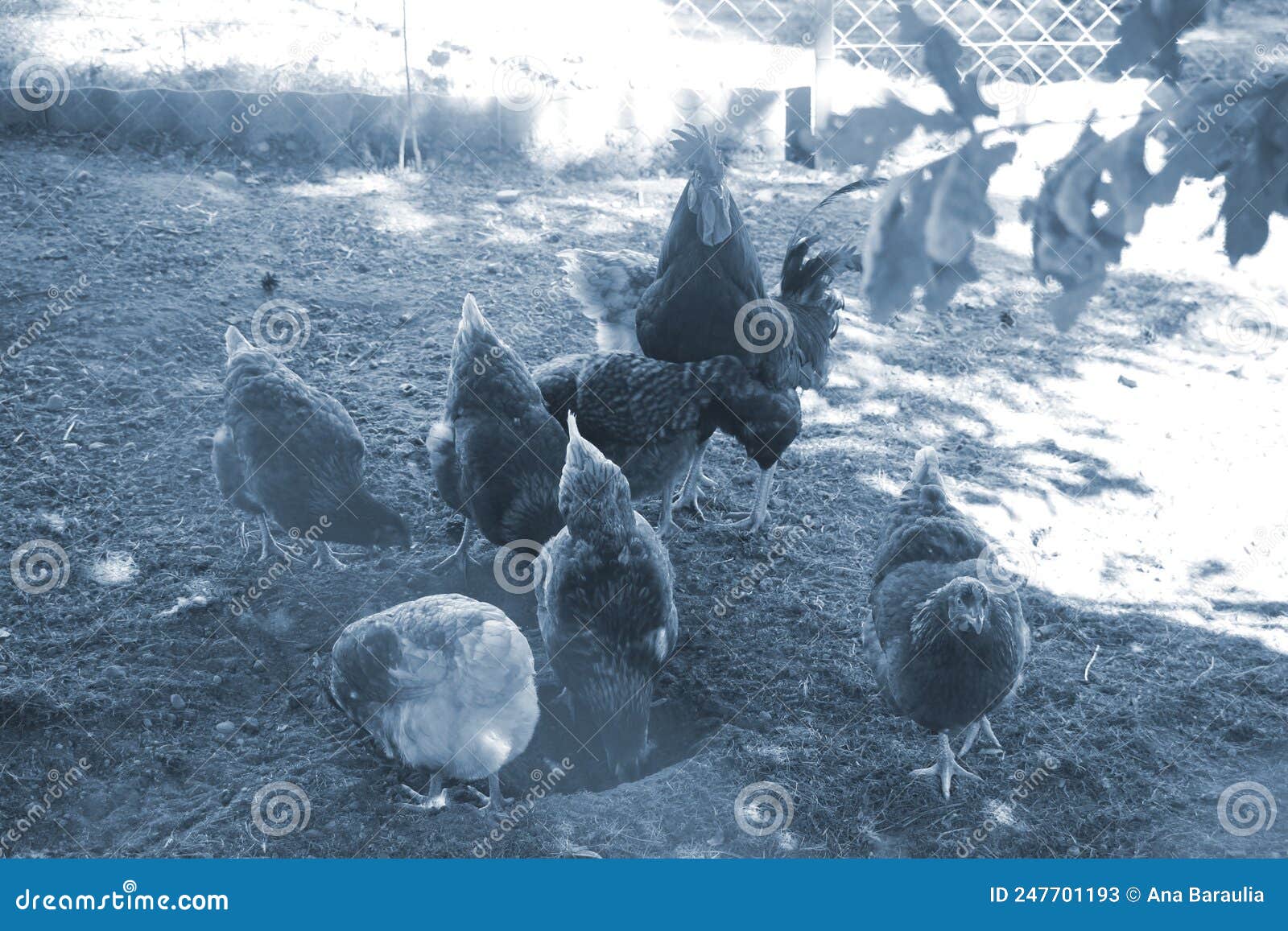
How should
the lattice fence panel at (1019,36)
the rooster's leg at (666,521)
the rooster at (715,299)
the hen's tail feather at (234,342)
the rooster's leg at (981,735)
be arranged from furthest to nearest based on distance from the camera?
the lattice fence panel at (1019,36) < the rooster's leg at (666,521) < the rooster at (715,299) < the hen's tail feather at (234,342) < the rooster's leg at (981,735)

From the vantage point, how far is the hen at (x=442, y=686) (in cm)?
291

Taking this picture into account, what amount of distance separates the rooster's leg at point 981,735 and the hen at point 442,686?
1.45 meters

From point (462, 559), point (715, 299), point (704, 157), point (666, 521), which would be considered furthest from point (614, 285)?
point (462, 559)

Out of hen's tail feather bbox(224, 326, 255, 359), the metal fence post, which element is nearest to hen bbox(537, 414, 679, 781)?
hen's tail feather bbox(224, 326, 255, 359)

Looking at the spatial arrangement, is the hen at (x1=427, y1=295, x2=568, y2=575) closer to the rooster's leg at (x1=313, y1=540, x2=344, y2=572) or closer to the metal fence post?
the rooster's leg at (x1=313, y1=540, x2=344, y2=572)

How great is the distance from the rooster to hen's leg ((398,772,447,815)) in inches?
72.9

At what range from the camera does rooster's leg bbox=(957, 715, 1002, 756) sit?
3.27 m

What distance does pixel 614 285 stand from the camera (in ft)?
15.5

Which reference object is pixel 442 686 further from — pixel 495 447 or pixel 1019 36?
pixel 1019 36

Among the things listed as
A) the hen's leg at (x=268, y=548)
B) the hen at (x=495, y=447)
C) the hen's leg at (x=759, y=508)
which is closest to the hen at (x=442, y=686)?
the hen at (x=495, y=447)

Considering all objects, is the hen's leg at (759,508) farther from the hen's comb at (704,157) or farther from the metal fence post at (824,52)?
the metal fence post at (824,52)

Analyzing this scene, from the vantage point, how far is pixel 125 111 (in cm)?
682

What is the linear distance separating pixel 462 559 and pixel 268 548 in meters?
0.79

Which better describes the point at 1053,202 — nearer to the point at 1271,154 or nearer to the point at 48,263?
the point at 1271,154
